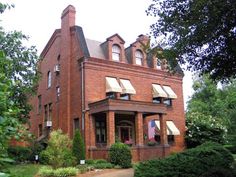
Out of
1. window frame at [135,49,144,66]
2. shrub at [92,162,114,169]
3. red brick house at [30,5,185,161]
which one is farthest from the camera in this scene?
window frame at [135,49,144,66]

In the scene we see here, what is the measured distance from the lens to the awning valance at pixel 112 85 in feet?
94.7

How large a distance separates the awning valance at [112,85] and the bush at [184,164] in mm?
13475

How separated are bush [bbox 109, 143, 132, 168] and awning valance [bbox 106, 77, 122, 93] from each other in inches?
252

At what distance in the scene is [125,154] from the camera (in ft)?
75.8

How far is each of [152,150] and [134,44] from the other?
10278mm

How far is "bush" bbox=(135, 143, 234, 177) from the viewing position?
13227 mm

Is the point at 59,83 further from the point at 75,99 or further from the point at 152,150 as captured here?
the point at 152,150

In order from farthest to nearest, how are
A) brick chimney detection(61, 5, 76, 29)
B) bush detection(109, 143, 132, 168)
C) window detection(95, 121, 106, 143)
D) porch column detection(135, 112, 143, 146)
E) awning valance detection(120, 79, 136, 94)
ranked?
brick chimney detection(61, 5, 76, 29) < awning valance detection(120, 79, 136, 94) < window detection(95, 121, 106, 143) < porch column detection(135, 112, 143, 146) < bush detection(109, 143, 132, 168)

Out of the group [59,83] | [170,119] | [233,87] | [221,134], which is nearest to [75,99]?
[59,83]

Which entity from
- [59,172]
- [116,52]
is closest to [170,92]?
[116,52]

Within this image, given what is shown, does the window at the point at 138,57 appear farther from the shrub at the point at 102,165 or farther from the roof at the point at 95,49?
the shrub at the point at 102,165

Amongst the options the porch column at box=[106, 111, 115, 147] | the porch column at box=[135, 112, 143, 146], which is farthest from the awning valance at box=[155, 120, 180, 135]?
the porch column at box=[106, 111, 115, 147]

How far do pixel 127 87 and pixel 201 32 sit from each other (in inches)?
725

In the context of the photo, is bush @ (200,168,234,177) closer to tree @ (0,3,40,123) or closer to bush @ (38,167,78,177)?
bush @ (38,167,78,177)
